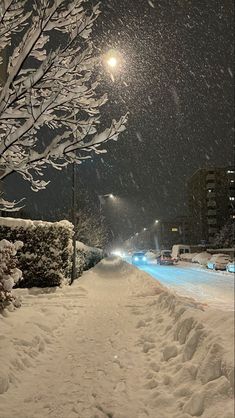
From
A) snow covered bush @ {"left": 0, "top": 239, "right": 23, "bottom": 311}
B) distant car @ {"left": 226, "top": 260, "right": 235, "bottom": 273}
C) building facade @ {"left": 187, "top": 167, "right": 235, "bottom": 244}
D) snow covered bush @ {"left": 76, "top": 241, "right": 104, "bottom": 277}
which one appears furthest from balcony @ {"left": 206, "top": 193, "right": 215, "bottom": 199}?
snow covered bush @ {"left": 0, "top": 239, "right": 23, "bottom": 311}

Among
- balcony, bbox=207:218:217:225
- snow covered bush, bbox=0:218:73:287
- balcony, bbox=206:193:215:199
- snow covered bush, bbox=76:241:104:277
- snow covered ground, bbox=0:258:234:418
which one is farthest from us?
balcony, bbox=206:193:215:199

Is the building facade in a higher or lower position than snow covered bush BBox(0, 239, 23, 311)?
higher

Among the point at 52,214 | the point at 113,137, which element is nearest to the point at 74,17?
the point at 113,137

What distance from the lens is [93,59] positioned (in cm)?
624

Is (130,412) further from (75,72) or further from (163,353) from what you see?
(75,72)

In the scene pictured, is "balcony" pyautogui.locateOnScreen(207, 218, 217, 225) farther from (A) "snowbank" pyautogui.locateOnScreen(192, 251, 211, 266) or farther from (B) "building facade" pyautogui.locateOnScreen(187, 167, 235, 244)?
(A) "snowbank" pyautogui.locateOnScreen(192, 251, 211, 266)

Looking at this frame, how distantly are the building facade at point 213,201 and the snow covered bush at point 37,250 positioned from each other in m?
93.8

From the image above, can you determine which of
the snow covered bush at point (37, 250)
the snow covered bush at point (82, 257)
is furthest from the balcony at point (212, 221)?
the snow covered bush at point (37, 250)

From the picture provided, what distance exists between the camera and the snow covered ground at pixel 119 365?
4.45m

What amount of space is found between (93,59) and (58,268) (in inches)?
435

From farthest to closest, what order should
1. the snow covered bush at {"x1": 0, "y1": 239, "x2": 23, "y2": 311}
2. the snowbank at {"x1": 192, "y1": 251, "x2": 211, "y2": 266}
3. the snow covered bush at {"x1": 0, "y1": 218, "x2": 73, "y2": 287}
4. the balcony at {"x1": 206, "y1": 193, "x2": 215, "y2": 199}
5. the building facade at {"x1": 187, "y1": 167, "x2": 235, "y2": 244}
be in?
the balcony at {"x1": 206, "y1": 193, "x2": 215, "y2": 199}
the building facade at {"x1": 187, "y1": 167, "x2": 235, "y2": 244}
the snowbank at {"x1": 192, "y1": 251, "x2": 211, "y2": 266}
the snow covered bush at {"x1": 0, "y1": 218, "x2": 73, "y2": 287}
the snow covered bush at {"x1": 0, "y1": 239, "x2": 23, "y2": 311}

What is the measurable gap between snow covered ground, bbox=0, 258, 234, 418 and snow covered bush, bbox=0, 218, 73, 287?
519cm

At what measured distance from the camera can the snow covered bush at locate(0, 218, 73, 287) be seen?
50.1 ft

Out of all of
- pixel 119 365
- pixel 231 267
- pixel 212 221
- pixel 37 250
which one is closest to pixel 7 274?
pixel 119 365
